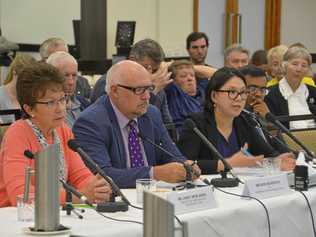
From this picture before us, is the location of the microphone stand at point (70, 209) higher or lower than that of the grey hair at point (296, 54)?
lower

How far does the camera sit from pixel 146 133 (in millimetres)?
3580

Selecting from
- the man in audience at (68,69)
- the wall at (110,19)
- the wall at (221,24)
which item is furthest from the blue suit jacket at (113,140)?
the wall at (221,24)

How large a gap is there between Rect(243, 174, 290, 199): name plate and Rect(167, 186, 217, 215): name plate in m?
0.22

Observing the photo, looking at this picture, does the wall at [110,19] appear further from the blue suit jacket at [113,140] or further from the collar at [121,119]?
the collar at [121,119]

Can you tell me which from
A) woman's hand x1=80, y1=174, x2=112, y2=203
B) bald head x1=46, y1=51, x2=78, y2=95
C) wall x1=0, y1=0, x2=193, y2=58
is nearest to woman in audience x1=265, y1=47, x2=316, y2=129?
bald head x1=46, y1=51, x2=78, y2=95

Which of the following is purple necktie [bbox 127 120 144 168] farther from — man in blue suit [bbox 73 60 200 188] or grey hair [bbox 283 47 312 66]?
grey hair [bbox 283 47 312 66]

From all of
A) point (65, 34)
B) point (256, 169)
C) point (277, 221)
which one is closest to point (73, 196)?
point (277, 221)

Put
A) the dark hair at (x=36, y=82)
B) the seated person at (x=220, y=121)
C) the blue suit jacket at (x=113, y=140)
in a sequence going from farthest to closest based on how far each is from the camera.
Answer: the seated person at (x=220, y=121), the blue suit jacket at (x=113, y=140), the dark hair at (x=36, y=82)

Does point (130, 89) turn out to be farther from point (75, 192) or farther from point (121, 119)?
point (75, 192)

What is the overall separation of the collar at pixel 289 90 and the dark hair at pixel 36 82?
323cm

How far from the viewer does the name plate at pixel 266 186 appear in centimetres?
290

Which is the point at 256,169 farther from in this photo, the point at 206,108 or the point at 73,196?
the point at 73,196

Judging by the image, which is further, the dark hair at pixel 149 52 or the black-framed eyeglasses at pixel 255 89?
the dark hair at pixel 149 52

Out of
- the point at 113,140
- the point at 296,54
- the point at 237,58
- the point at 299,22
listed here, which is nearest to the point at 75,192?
the point at 113,140
